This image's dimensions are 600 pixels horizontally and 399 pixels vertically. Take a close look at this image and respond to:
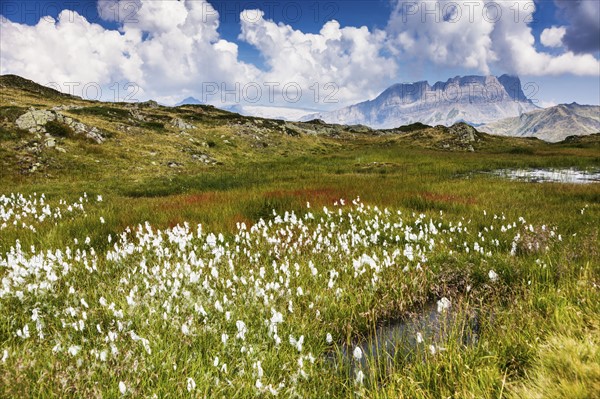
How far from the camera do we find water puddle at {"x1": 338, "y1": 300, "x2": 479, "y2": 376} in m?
3.45

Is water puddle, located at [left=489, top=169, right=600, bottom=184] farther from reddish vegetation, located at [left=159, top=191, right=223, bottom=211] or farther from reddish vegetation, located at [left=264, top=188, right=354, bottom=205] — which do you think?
reddish vegetation, located at [left=159, top=191, right=223, bottom=211]

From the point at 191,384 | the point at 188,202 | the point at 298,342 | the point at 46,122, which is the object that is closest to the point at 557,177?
the point at 188,202

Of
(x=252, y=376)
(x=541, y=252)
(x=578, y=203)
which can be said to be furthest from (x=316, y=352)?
(x=578, y=203)

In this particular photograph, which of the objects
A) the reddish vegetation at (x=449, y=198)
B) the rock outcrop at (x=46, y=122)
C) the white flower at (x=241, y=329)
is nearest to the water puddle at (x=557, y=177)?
the reddish vegetation at (x=449, y=198)

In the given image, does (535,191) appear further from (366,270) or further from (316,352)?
(316,352)

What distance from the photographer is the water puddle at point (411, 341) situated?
3451 mm

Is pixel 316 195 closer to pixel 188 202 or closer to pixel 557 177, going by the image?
pixel 188 202

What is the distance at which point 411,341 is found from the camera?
4133 millimetres

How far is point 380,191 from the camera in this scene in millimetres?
14102

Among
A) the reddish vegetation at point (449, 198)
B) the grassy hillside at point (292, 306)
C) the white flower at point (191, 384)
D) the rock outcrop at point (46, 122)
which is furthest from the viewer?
the rock outcrop at point (46, 122)

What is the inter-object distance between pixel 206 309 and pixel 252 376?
4.77 feet

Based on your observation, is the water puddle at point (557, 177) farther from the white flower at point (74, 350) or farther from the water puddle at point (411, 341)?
the white flower at point (74, 350)

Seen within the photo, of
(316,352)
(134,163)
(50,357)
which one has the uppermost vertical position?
(134,163)

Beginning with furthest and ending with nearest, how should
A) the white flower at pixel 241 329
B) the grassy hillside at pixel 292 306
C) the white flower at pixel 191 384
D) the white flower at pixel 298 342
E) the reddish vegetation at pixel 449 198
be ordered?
the reddish vegetation at pixel 449 198, the white flower at pixel 241 329, the white flower at pixel 298 342, the grassy hillside at pixel 292 306, the white flower at pixel 191 384
